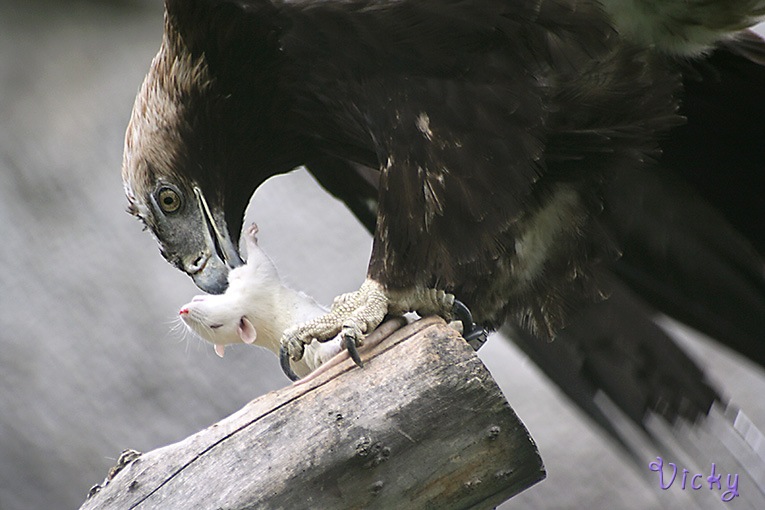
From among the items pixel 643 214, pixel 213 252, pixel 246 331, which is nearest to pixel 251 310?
pixel 246 331

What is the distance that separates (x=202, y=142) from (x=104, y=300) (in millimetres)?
1690

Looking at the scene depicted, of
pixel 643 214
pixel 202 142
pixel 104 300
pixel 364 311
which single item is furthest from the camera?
pixel 104 300

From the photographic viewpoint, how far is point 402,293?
1.79 metres

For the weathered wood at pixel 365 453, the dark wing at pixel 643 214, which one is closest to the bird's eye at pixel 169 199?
the dark wing at pixel 643 214

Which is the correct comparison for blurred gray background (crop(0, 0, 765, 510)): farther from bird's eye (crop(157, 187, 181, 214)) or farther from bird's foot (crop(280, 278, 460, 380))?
bird's foot (crop(280, 278, 460, 380))

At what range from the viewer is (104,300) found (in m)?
3.62

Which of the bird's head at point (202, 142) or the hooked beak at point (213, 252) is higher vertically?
the bird's head at point (202, 142)

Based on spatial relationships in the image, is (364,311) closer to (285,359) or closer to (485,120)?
(285,359)

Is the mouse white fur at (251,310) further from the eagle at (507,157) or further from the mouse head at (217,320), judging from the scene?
the eagle at (507,157)

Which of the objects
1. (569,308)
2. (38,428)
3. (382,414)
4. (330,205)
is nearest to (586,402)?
(569,308)

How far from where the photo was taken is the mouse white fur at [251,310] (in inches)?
73.4

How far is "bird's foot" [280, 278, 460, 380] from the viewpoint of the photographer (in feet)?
5.66

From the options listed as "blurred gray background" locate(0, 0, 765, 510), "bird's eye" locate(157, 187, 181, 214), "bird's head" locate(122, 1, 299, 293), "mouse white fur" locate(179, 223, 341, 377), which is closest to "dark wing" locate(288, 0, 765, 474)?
"mouse white fur" locate(179, 223, 341, 377)

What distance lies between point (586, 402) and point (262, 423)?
47.8 inches
